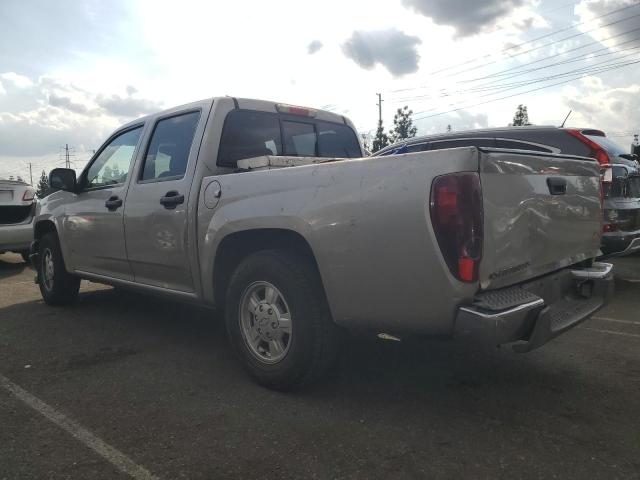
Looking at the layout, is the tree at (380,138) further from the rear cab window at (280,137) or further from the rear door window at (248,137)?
the rear door window at (248,137)

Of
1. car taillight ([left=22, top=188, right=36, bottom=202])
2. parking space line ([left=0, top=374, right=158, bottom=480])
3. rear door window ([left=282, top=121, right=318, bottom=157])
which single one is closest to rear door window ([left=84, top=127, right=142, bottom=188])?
rear door window ([left=282, top=121, right=318, bottom=157])

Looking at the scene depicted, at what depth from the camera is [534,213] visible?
2830 millimetres

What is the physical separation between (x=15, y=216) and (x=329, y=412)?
832 centimetres

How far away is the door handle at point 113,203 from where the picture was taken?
15.0 feet

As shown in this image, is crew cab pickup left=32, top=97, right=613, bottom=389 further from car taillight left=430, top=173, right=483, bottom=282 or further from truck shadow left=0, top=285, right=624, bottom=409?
truck shadow left=0, top=285, right=624, bottom=409

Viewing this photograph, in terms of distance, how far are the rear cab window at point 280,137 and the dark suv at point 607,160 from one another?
3.43 feet

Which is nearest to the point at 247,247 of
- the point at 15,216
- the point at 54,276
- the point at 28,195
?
the point at 54,276

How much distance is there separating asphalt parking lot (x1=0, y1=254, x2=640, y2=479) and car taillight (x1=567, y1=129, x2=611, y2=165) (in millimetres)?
1928

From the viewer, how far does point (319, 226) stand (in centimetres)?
292

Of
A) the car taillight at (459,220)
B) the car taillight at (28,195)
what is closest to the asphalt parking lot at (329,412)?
the car taillight at (459,220)

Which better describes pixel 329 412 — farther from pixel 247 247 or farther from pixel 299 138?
pixel 299 138

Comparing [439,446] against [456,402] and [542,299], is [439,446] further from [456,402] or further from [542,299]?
[542,299]

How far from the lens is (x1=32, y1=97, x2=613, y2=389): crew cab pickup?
251 cm

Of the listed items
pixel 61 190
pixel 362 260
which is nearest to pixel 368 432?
pixel 362 260
